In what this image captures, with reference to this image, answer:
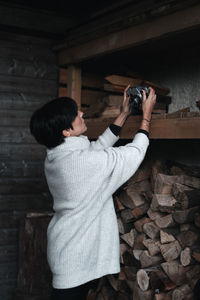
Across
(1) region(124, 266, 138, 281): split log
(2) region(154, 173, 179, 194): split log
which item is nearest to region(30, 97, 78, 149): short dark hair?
(2) region(154, 173, 179, 194): split log

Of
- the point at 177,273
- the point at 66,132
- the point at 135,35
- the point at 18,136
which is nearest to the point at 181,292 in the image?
the point at 177,273

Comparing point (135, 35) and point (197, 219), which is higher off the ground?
point (135, 35)

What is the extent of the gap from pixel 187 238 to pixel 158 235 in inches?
9.2

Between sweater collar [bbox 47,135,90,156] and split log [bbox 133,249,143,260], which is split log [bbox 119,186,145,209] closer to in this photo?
split log [bbox 133,249,143,260]

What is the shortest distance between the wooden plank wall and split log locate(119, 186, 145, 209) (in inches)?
41.0

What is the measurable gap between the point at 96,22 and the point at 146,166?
1.18 m

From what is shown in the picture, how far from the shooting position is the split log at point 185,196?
2.51m

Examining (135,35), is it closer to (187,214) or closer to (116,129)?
(116,129)

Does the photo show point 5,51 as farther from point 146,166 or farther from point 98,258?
point 98,258

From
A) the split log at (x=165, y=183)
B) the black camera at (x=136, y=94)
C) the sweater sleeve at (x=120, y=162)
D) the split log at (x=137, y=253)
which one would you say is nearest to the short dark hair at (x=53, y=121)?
the sweater sleeve at (x=120, y=162)

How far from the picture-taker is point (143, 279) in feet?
8.61

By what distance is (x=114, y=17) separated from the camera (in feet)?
10.1

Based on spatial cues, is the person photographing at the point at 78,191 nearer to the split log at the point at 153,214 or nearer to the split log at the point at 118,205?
the split log at the point at 153,214

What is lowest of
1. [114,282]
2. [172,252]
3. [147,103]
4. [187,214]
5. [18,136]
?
[114,282]
